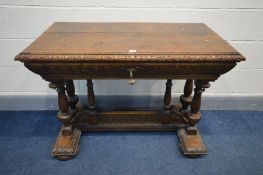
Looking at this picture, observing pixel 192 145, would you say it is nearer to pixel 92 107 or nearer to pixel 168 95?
pixel 168 95

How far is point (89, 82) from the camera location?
1.63 metres

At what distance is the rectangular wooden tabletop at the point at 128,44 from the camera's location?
116cm

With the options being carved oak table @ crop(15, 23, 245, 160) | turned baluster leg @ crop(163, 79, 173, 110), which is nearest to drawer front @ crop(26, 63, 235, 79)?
carved oak table @ crop(15, 23, 245, 160)

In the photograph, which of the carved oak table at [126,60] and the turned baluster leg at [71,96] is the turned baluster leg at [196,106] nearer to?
the carved oak table at [126,60]

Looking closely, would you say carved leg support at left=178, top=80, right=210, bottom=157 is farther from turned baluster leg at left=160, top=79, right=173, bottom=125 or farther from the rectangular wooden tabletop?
the rectangular wooden tabletop

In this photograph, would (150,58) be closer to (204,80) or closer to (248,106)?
(204,80)

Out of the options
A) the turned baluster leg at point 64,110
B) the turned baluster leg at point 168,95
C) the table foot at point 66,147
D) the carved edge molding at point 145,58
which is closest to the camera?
the carved edge molding at point 145,58

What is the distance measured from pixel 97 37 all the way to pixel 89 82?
37cm

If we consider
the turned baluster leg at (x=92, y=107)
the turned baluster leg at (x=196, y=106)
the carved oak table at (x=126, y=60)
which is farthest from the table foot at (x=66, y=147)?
the turned baluster leg at (x=196, y=106)

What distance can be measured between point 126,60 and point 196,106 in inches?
24.4

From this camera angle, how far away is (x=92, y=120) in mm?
1733

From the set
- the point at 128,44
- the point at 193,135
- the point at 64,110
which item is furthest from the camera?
the point at 193,135

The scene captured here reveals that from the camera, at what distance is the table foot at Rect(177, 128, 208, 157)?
5.06ft

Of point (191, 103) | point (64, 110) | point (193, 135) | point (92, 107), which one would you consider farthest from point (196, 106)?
point (64, 110)
